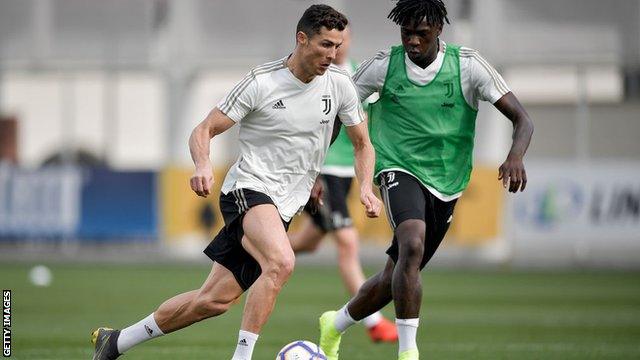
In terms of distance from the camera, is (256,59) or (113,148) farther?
(113,148)

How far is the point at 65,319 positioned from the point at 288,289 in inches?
219

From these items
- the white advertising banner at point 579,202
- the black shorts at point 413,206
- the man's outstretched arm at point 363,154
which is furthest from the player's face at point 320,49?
the white advertising banner at point 579,202

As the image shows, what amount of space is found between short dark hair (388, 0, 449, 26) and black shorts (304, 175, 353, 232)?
366 centimetres

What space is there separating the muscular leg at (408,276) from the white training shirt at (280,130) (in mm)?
730

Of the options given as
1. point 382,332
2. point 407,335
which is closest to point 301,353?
point 407,335

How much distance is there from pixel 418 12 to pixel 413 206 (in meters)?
1.26

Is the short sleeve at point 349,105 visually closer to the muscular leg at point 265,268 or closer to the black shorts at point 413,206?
the black shorts at point 413,206

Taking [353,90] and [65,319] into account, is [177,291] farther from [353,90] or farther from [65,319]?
[353,90]

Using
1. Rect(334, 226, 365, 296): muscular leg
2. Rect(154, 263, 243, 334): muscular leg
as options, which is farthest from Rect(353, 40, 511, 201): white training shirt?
Rect(334, 226, 365, 296): muscular leg

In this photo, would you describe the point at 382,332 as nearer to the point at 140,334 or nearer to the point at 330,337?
the point at 330,337

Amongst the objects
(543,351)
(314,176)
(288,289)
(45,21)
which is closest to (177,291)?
(288,289)

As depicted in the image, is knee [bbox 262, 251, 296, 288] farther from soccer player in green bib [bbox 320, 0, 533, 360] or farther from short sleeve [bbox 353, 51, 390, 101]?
short sleeve [bbox 353, 51, 390, 101]

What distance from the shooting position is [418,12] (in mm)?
8781

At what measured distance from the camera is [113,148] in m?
33.2
